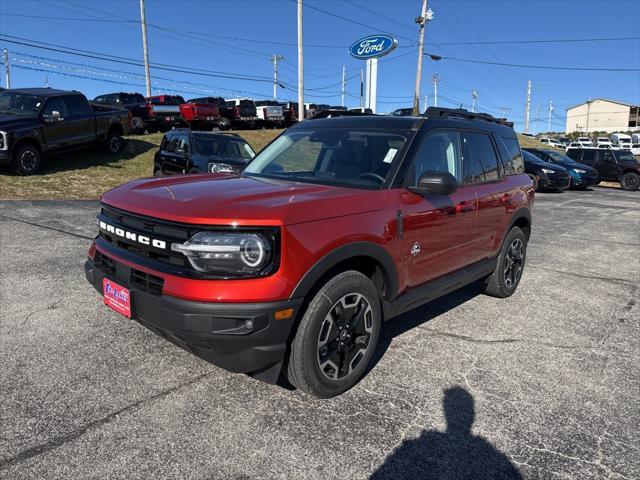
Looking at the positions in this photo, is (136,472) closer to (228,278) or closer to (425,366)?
(228,278)

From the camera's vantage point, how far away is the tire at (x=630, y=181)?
71.6ft

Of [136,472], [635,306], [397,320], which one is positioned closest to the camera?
[136,472]

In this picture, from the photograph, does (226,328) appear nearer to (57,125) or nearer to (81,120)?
(57,125)

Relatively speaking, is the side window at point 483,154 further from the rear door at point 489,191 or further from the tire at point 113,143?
the tire at point 113,143

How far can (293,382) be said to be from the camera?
2871mm

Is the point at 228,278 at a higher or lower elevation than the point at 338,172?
lower

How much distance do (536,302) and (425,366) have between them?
2311mm

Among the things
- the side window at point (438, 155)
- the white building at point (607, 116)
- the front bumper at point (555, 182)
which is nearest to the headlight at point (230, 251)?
the side window at point (438, 155)

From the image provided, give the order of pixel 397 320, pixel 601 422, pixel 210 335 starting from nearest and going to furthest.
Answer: pixel 210 335 → pixel 601 422 → pixel 397 320

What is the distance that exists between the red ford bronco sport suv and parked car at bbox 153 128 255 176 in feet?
21.6

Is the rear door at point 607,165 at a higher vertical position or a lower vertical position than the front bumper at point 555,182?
higher

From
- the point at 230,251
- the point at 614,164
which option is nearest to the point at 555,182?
the point at 614,164

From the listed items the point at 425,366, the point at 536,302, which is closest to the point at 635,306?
the point at 536,302

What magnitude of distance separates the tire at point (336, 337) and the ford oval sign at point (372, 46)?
2891cm
